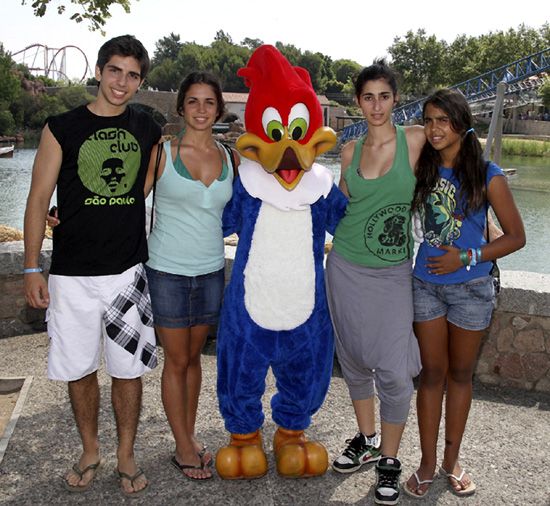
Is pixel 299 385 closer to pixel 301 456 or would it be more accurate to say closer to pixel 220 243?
pixel 301 456

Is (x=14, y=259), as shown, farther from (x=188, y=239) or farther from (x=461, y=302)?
(x=461, y=302)

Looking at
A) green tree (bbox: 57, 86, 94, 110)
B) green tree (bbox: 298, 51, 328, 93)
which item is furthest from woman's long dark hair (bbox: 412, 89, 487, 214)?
green tree (bbox: 298, 51, 328, 93)

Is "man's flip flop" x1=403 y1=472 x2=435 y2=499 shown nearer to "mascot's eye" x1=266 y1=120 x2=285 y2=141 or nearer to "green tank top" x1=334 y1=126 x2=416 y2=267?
"green tank top" x1=334 y1=126 x2=416 y2=267

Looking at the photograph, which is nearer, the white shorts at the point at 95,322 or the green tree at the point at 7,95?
the white shorts at the point at 95,322

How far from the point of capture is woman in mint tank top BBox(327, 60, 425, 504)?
8.64 ft

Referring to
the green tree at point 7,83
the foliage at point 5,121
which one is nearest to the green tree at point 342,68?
the green tree at point 7,83

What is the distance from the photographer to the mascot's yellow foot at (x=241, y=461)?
2812 millimetres

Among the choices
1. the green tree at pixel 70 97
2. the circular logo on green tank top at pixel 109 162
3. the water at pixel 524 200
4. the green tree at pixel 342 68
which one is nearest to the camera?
the circular logo on green tank top at pixel 109 162

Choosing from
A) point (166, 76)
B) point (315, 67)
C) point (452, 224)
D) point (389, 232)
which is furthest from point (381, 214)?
point (315, 67)

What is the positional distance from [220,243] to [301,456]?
1002 millimetres

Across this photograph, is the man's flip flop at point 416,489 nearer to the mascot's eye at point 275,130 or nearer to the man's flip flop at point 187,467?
the man's flip flop at point 187,467

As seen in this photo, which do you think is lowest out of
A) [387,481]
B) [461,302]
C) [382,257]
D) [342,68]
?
[387,481]

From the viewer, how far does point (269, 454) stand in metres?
3.10

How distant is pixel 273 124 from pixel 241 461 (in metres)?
1.46
